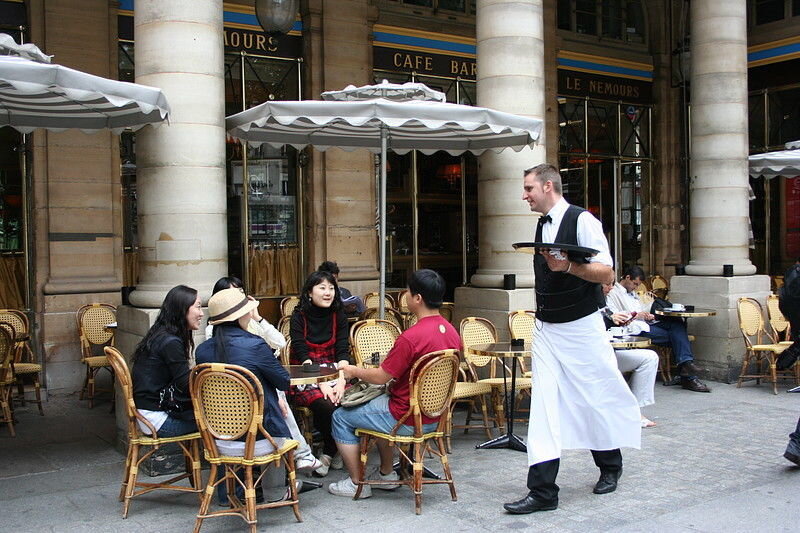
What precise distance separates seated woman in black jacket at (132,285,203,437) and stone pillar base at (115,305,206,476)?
1027 millimetres

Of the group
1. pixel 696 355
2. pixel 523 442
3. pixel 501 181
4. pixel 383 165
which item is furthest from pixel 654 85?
pixel 523 442

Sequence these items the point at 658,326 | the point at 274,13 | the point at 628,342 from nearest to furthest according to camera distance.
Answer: the point at 628,342 < the point at 274,13 < the point at 658,326

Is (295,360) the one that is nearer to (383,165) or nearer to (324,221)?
(383,165)

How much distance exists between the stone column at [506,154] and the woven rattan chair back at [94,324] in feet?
13.2

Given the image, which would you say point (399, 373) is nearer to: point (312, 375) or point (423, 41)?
point (312, 375)

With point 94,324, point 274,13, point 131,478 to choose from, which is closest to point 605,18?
point 274,13

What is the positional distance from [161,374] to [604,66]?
11.7m

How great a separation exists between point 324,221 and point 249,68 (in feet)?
7.49

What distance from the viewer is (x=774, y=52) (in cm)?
1537

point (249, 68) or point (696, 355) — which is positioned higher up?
point (249, 68)

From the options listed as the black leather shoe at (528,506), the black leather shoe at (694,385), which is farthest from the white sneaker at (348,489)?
the black leather shoe at (694,385)

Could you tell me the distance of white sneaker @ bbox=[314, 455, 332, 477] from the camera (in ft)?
20.4

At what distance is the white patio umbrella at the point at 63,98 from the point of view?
5.45m

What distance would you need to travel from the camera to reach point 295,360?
6805 millimetres
